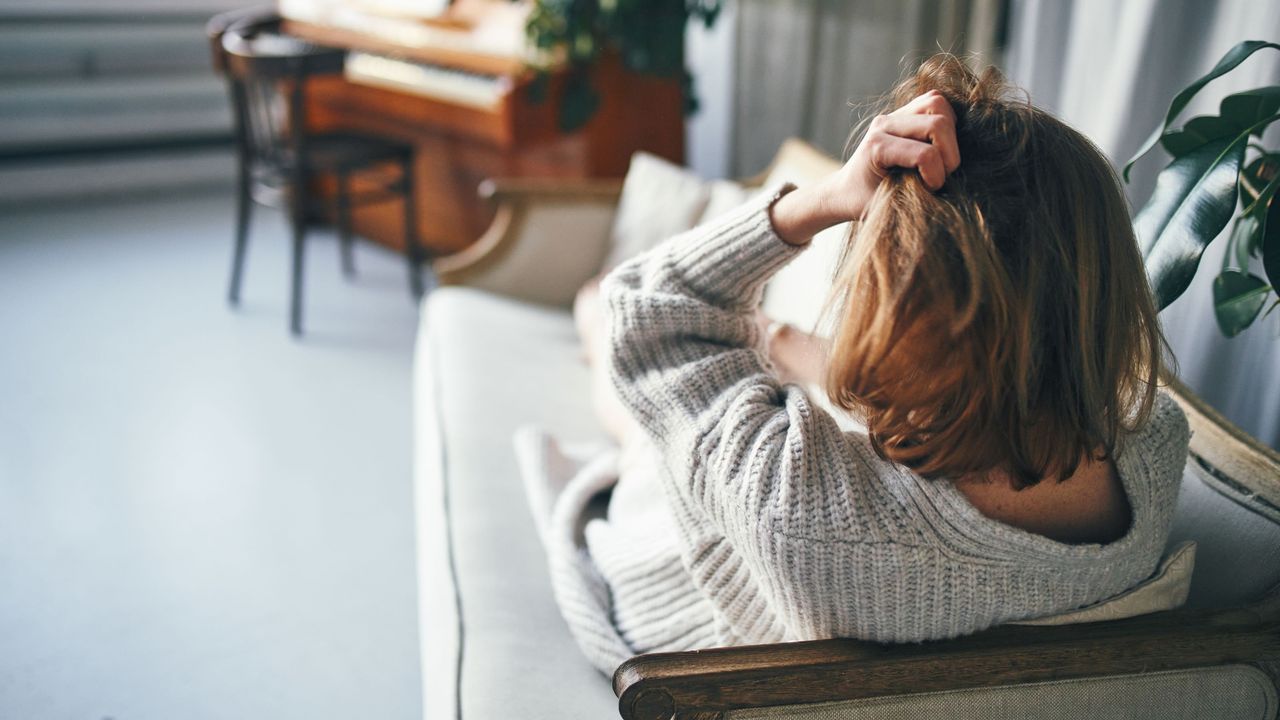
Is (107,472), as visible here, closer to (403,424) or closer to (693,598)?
(403,424)

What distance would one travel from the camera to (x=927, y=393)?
792 millimetres

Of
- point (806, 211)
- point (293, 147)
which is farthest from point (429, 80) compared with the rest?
point (806, 211)

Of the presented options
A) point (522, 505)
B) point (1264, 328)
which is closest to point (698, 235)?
point (522, 505)

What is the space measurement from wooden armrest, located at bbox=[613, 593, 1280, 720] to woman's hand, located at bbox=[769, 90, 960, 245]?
39 cm

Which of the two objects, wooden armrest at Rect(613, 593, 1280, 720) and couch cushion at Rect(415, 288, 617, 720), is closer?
wooden armrest at Rect(613, 593, 1280, 720)

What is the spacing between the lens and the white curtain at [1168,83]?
1.44 meters

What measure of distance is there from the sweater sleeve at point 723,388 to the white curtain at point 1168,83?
0.83 metres

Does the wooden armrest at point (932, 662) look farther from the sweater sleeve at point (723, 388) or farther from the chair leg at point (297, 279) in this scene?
the chair leg at point (297, 279)

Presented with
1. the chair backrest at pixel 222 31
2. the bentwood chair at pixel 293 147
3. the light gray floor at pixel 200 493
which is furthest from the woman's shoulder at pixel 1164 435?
the chair backrest at pixel 222 31

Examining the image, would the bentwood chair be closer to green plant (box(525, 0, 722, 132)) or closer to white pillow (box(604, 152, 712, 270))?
green plant (box(525, 0, 722, 132))

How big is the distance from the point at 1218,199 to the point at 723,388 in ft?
1.82

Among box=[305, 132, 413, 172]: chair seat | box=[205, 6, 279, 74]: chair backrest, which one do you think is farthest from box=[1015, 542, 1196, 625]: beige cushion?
box=[205, 6, 279, 74]: chair backrest

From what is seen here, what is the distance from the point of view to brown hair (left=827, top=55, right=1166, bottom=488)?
0.77 meters

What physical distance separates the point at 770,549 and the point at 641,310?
0.92 ft
